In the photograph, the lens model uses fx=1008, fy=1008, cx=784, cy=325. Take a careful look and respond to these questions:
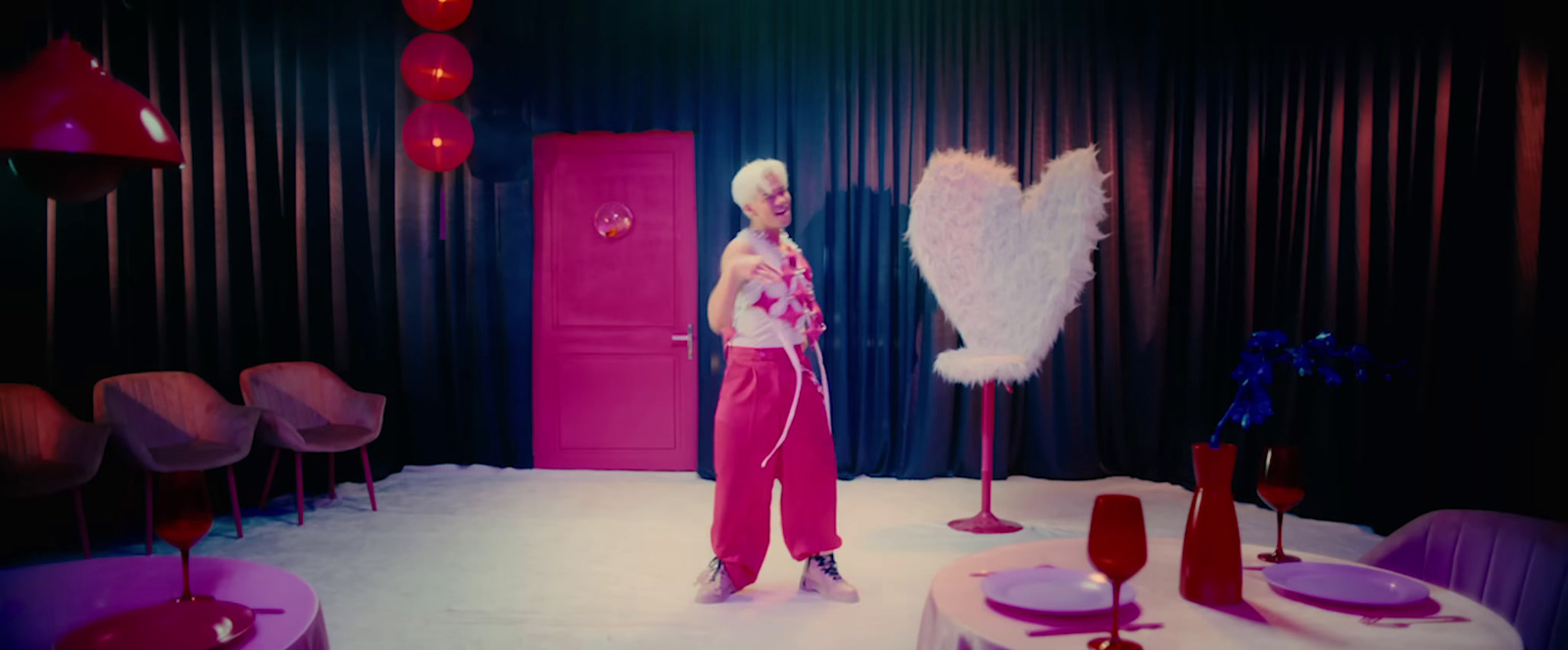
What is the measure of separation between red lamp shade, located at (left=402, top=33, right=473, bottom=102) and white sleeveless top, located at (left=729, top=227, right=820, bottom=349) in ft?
8.08

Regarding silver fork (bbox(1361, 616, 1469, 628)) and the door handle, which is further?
the door handle

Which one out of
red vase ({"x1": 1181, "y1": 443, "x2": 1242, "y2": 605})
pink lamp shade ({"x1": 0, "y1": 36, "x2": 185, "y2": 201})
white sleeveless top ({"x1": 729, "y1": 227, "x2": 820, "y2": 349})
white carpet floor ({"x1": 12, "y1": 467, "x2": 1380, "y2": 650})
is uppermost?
pink lamp shade ({"x1": 0, "y1": 36, "x2": 185, "y2": 201})

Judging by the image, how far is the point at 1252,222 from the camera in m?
5.01

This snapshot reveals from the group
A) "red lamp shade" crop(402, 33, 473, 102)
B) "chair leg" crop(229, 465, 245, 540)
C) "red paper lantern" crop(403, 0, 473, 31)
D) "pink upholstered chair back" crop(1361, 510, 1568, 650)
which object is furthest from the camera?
"red lamp shade" crop(402, 33, 473, 102)

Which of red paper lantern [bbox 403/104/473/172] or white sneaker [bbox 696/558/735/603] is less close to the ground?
red paper lantern [bbox 403/104/473/172]

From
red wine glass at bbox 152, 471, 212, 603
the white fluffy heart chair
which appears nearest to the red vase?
red wine glass at bbox 152, 471, 212, 603

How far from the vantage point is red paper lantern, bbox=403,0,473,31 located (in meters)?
4.82

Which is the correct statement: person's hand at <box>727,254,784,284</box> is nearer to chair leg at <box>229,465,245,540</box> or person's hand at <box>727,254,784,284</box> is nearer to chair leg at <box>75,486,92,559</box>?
chair leg at <box>229,465,245,540</box>

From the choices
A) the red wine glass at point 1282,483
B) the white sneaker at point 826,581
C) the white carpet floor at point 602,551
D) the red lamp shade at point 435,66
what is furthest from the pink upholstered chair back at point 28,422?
the red wine glass at point 1282,483

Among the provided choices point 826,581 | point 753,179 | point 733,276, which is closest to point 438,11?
point 753,179

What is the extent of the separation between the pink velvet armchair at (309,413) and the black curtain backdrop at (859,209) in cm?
18

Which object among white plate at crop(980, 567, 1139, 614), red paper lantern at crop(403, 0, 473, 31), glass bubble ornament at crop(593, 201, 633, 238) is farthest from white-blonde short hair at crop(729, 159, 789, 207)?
glass bubble ornament at crop(593, 201, 633, 238)

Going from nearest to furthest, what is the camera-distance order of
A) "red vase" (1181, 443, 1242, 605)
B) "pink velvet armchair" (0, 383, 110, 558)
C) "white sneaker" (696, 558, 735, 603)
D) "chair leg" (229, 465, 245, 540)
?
"red vase" (1181, 443, 1242, 605), "white sneaker" (696, 558, 735, 603), "pink velvet armchair" (0, 383, 110, 558), "chair leg" (229, 465, 245, 540)

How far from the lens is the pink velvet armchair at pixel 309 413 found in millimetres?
4695
